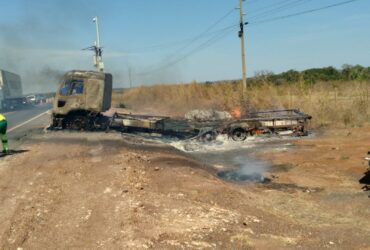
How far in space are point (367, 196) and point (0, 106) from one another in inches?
1558

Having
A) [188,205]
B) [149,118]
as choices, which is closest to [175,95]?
[149,118]

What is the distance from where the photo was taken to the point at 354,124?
20.6 m

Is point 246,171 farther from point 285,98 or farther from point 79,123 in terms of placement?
point 285,98

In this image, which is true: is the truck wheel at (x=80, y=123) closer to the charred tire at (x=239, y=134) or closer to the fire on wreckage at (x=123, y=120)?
the fire on wreckage at (x=123, y=120)

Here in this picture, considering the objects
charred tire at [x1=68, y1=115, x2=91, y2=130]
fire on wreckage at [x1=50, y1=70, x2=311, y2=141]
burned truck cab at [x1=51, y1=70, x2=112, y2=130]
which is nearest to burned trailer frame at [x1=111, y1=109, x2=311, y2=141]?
fire on wreckage at [x1=50, y1=70, x2=311, y2=141]

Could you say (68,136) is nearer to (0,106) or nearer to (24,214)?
(24,214)

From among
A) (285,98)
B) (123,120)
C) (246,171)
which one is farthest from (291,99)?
(246,171)

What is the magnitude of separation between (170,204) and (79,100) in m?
12.2

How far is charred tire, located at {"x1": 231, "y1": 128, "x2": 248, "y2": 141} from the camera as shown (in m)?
18.0

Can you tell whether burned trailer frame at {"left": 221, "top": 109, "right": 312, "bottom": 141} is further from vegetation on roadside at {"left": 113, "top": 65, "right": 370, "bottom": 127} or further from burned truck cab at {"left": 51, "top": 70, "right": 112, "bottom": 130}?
burned truck cab at {"left": 51, "top": 70, "right": 112, "bottom": 130}

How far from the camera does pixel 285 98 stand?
83.1ft

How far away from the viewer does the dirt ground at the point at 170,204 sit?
633cm

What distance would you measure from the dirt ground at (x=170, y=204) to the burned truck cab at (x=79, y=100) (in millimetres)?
5523

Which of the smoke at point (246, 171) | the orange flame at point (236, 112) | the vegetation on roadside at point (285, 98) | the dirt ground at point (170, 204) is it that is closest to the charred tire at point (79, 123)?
the dirt ground at point (170, 204)
